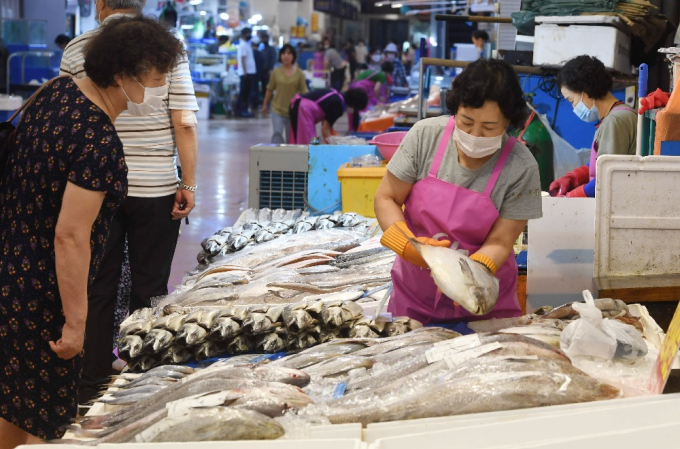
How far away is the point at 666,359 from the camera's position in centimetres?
215

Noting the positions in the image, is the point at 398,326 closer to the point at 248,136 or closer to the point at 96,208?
the point at 96,208

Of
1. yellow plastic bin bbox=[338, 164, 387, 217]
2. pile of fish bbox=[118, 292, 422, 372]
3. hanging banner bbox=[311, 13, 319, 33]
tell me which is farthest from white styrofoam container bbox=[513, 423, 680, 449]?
hanging banner bbox=[311, 13, 319, 33]

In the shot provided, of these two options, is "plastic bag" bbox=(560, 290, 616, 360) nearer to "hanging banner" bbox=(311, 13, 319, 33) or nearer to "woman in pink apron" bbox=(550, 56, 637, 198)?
"woman in pink apron" bbox=(550, 56, 637, 198)

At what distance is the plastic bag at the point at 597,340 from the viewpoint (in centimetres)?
248

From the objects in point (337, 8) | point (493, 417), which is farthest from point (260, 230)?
point (337, 8)

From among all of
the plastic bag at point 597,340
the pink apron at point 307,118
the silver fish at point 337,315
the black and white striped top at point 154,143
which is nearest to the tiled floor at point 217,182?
the pink apron at point 307,118

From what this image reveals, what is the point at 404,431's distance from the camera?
2.00 m

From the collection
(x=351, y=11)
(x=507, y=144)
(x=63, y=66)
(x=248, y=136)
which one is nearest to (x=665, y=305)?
(x=507, y=144)

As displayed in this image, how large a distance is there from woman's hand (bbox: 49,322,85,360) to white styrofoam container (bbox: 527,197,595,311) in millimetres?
1964

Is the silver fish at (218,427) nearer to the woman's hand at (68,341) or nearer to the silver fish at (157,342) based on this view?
the woman's hand at (68,341)

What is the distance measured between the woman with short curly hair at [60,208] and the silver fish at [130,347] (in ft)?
0.60

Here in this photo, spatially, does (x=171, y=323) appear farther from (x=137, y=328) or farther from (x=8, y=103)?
(x=8, y=103)

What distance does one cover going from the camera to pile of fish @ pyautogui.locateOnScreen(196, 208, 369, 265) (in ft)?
16.5

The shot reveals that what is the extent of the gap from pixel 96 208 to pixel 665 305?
2.07 meters
